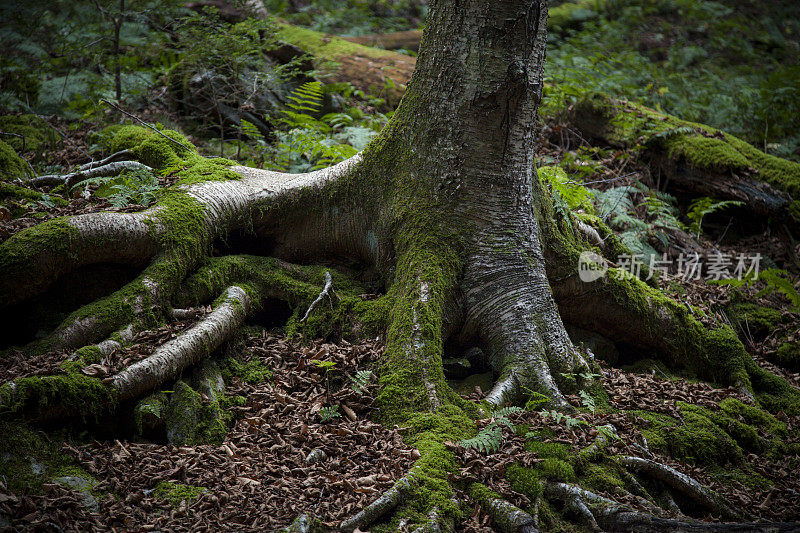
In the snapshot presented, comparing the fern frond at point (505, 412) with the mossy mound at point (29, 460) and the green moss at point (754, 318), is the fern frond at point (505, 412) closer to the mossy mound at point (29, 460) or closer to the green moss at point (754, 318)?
the mossy mound at point (29, 460)

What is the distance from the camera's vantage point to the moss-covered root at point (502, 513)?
3180 millimetres

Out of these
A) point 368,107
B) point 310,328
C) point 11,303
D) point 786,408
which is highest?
point 368,107

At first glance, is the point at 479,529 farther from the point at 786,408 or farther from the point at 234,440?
the point at 786,408

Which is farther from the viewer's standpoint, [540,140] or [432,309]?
[540,140]

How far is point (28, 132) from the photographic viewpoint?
6.69 m

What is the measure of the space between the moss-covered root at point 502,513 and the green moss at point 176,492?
5.75 feet

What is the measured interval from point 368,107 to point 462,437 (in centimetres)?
699

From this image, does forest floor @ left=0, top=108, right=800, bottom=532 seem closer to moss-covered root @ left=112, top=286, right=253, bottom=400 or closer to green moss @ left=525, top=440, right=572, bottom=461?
green moss @ left=525, top=440, right=572, bottom=461

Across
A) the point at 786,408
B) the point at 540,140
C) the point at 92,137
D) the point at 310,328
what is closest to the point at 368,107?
the point at 540,140

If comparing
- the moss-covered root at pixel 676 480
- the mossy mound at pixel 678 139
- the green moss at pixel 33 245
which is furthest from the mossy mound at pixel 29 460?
the mossy mound at pixel 678 139

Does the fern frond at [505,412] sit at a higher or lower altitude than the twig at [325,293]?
lower

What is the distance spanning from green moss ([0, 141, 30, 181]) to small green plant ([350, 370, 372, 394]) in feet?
13.6

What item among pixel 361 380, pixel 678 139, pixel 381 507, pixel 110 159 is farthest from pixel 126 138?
pixel 678 139

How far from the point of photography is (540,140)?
9102 mm
